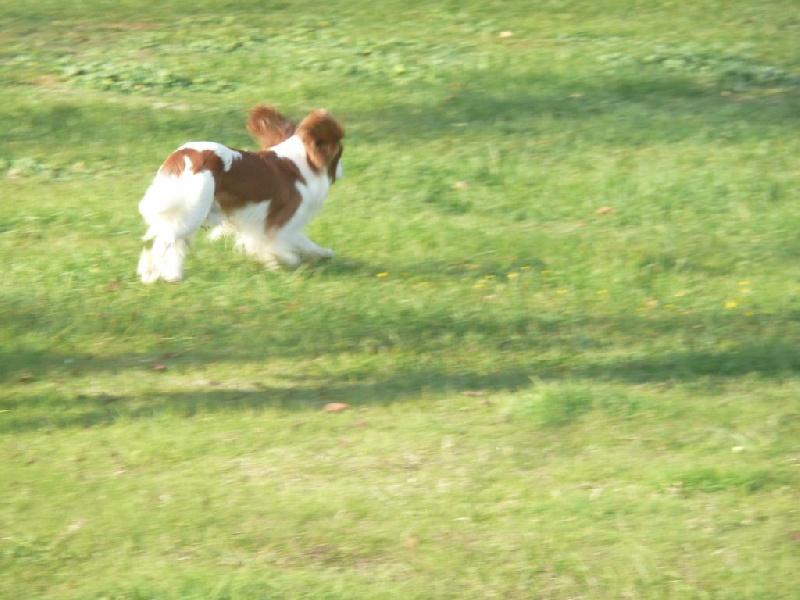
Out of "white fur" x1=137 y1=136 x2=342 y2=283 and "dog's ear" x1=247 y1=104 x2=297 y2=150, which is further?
"dog's ear" x1=247 y1=104 x2=297 y2=150

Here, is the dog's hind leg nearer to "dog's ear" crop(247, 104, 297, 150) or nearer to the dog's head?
the dog's head

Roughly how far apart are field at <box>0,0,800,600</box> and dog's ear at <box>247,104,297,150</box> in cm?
85

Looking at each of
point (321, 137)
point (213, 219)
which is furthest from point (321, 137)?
point (213, 219)

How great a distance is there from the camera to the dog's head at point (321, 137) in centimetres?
863

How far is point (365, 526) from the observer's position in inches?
213

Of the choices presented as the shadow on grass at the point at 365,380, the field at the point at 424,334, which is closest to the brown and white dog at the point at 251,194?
the field at the point at 424,334

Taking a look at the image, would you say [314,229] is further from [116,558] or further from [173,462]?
[116,558]

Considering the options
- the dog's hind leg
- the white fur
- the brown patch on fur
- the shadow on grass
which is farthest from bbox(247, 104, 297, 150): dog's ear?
the shadow on grass

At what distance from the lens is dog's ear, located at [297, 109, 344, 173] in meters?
8.63

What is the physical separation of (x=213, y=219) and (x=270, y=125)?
1028mm

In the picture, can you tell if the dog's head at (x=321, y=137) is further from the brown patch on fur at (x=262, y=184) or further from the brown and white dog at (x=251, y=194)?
the brown patch on fur at (x=262, y=184)

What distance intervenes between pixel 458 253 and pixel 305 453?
3209 millimetres

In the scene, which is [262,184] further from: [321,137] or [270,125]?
[270,125]

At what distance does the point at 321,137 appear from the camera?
870 centimetres
